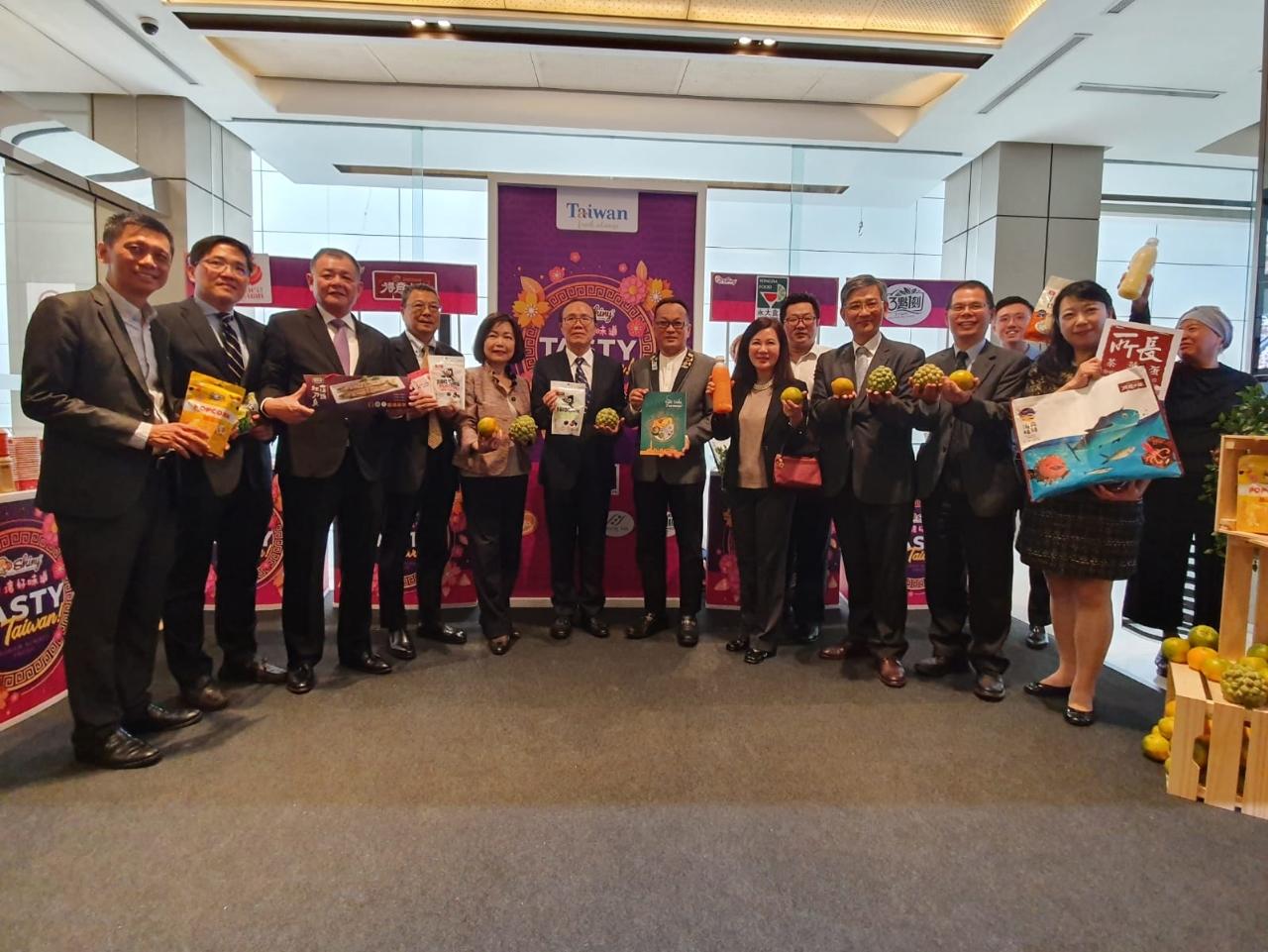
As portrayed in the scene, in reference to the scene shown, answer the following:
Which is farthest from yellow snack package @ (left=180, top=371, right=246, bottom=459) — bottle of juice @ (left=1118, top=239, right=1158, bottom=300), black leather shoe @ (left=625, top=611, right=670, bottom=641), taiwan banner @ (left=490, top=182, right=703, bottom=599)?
bottle of juice @ (left=1118, top=239, right=1158, bottom=300)

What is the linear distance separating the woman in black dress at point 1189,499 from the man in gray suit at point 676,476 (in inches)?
84.2

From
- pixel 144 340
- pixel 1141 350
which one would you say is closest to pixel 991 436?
pixel 1141 350

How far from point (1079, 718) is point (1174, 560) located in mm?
1114

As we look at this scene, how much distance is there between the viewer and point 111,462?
86.0 inches

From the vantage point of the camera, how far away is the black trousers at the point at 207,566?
2.60 m

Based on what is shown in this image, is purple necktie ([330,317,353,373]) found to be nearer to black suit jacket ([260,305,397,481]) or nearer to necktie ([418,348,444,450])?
black suit jacket ([260,305,397,481])

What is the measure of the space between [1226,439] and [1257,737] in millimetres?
1007

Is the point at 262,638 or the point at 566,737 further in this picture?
the point at 262,638

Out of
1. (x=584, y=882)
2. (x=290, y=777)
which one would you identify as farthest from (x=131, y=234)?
(x=584, y=882)

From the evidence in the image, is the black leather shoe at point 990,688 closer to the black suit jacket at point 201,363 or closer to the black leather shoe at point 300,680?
the black leather shoe at point 300,680

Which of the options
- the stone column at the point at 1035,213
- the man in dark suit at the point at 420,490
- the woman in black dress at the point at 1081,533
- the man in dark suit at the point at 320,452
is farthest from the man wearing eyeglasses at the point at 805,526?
the stone column at the point at 1035,213

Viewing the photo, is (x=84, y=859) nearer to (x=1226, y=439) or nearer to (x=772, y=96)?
(x=1226, y=439)

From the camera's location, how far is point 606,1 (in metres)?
4.28

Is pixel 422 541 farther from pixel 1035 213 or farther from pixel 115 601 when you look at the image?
pixel 1035 213
